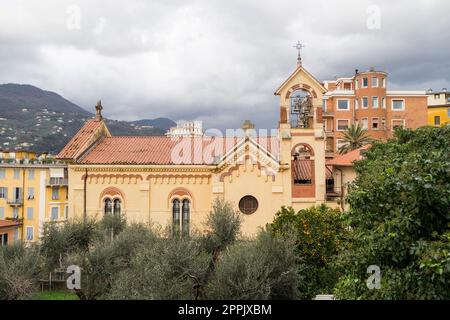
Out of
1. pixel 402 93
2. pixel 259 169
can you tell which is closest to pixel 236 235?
pixel 259 169

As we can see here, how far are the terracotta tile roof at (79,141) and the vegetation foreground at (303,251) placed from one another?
6164 mm

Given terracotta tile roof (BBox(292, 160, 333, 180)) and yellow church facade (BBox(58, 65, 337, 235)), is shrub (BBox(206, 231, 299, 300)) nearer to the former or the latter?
yellow church facade (BBox(58, 65, 337, 235))

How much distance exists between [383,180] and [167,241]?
31.7 feet

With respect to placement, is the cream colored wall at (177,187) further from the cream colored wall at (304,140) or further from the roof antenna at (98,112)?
the roof antenna at (98,112)

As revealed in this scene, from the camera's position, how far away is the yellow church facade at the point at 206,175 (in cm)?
2780

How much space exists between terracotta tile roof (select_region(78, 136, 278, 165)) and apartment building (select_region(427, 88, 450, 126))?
4429 centimetres

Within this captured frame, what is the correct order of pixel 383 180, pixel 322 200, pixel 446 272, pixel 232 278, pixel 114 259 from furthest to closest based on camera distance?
pixel 322 200
pixel 114 259
pixel 232 278
pixel 383 180
pixel 446 272

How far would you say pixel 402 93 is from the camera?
179 ft

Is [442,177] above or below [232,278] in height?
above

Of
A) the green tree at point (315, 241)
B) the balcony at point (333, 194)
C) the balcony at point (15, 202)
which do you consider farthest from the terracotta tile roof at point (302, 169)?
the balcony at point (15, 202)

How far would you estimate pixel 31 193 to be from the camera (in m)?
50.1

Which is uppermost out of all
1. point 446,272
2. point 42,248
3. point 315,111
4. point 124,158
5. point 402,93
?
point 402,93

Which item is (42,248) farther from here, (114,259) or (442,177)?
(442,177)
